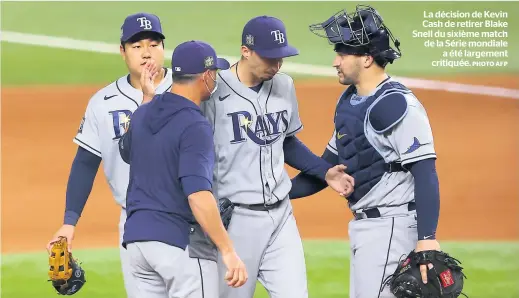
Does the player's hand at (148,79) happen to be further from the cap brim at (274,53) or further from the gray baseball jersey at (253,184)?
the cap brim at (274,53)

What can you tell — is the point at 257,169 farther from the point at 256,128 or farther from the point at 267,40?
the point at 267,40

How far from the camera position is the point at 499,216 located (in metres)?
11.0

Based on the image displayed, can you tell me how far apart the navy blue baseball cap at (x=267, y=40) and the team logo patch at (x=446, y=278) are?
59.2 inches

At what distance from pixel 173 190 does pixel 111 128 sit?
1.31 m

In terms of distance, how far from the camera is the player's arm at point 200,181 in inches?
198

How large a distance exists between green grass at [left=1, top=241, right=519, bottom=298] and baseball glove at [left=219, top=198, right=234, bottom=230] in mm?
2626

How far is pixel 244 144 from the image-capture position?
599 centimetres

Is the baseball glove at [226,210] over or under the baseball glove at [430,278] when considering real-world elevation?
over

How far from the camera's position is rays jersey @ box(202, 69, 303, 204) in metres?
5.98

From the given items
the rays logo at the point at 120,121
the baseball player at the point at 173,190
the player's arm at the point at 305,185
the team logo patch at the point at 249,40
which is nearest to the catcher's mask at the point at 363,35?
the team logo patch at the point at 249,40

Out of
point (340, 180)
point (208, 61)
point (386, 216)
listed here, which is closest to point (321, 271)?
point (340, 180)

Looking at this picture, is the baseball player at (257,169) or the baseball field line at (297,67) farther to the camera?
the baseball field line at (297,67)

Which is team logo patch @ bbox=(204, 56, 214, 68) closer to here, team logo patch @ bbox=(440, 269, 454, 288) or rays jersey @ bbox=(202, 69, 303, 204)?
rays jersey @ bbox=(202, 69, 303, 204)

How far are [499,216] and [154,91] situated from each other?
5952mm
